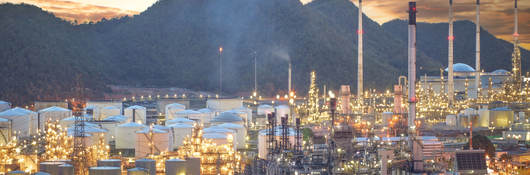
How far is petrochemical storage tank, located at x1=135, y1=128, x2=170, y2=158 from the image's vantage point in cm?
4166

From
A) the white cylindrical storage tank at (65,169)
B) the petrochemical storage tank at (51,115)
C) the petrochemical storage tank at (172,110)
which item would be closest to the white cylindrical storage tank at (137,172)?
the white cylindrical storage tank at (65,169)

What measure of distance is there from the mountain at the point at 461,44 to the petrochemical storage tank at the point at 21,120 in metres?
90.9

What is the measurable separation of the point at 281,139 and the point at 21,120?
65.7ft

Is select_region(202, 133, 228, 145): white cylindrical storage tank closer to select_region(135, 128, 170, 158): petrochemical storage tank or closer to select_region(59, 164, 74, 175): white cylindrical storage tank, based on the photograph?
select_region(135, 128, 170, 158): petrochemical storage tank

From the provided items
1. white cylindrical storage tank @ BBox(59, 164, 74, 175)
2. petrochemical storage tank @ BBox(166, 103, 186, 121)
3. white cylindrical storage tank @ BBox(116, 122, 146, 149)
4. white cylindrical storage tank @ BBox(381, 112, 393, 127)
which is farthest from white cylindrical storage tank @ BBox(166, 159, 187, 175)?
petrochemical storage tank @ BBox(166, 103, 186, 121)

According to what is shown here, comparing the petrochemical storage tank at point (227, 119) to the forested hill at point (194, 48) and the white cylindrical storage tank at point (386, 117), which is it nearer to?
the white cylindrical storage tank at point (386, 117)

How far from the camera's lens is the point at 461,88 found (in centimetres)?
8106

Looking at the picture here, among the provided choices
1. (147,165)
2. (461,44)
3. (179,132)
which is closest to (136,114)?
(179,132)

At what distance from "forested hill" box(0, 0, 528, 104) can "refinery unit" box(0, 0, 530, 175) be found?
740 inches

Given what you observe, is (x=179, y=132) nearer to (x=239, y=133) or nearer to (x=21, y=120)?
(x=239, y=133)

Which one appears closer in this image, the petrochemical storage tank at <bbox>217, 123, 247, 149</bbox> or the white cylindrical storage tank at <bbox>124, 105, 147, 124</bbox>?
the petrochemical storage tank at <bbox>217, 123, 247, 149</bbox>

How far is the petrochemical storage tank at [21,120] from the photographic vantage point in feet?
162

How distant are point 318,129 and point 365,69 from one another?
45.3 m

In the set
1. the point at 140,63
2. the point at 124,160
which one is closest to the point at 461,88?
the point at 140,63
